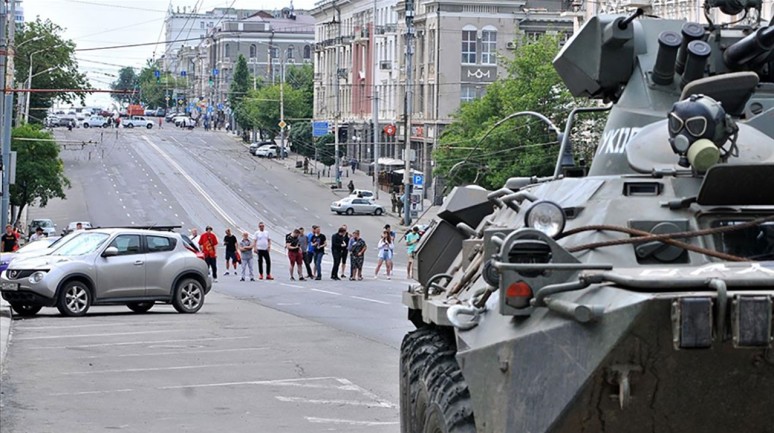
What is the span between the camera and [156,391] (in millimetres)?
14438

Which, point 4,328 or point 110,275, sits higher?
point 110,275

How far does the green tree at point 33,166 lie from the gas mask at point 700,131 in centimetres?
5544

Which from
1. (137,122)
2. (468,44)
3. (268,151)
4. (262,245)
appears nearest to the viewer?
(262,245)

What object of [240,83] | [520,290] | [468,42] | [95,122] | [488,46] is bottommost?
[95,122]

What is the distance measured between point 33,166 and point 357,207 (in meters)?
17.4

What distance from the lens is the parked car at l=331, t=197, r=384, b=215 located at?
73.7 m

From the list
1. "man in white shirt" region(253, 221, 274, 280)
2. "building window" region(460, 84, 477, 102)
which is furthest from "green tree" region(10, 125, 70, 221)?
"man in white shirt" region(253, 221, 274, 280)

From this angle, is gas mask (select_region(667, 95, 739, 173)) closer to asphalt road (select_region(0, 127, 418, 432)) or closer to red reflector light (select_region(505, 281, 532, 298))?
red reflector light (select_region(505, 281, 532, 298))

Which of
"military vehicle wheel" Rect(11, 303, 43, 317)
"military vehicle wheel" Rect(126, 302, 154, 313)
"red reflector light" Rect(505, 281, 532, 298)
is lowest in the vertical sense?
"military vehicle wheel" Rect(126, 302, 154, 313)

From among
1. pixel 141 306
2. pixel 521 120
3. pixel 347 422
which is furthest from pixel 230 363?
pixel 521 120

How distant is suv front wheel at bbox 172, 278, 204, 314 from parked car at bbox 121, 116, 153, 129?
362ft

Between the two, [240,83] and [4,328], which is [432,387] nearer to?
[4,328]

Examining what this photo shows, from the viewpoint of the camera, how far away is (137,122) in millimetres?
140250

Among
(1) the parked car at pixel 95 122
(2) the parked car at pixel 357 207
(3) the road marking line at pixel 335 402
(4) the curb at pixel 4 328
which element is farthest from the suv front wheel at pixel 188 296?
(1) the parked car at pixel 95 122
